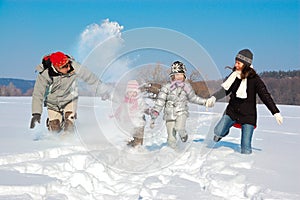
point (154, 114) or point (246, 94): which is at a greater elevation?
point (246, 94)

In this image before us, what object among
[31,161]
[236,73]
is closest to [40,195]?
[31,161]

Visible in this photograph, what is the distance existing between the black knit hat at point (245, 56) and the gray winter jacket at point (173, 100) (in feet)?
2.89

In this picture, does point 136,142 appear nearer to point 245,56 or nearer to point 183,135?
point 183,135

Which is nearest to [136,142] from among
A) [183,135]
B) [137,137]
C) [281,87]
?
[137,137]

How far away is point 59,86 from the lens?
6.41 meters

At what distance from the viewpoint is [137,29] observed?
480 cm

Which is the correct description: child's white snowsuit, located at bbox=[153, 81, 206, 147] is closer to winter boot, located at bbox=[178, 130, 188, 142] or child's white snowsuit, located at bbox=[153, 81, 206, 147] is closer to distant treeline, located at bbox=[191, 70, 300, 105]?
winter boot, located at bbox=[178, 130, 188, 142]

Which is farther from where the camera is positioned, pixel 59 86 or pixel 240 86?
pixel 59 86

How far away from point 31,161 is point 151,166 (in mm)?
1462

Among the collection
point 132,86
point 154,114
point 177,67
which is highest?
point 177,67

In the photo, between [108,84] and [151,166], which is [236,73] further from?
[108,84]

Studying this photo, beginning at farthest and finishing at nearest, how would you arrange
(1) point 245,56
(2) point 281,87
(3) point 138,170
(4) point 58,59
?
(2) point 281,87 < (4) point 58,59 < (1) point 245,56 < (3) point 138,170

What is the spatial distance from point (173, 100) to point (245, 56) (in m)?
1.26

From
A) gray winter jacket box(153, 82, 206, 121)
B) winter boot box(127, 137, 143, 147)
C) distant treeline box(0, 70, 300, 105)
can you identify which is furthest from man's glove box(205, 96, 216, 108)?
distant treeline box(0, 70, 300, 105)
